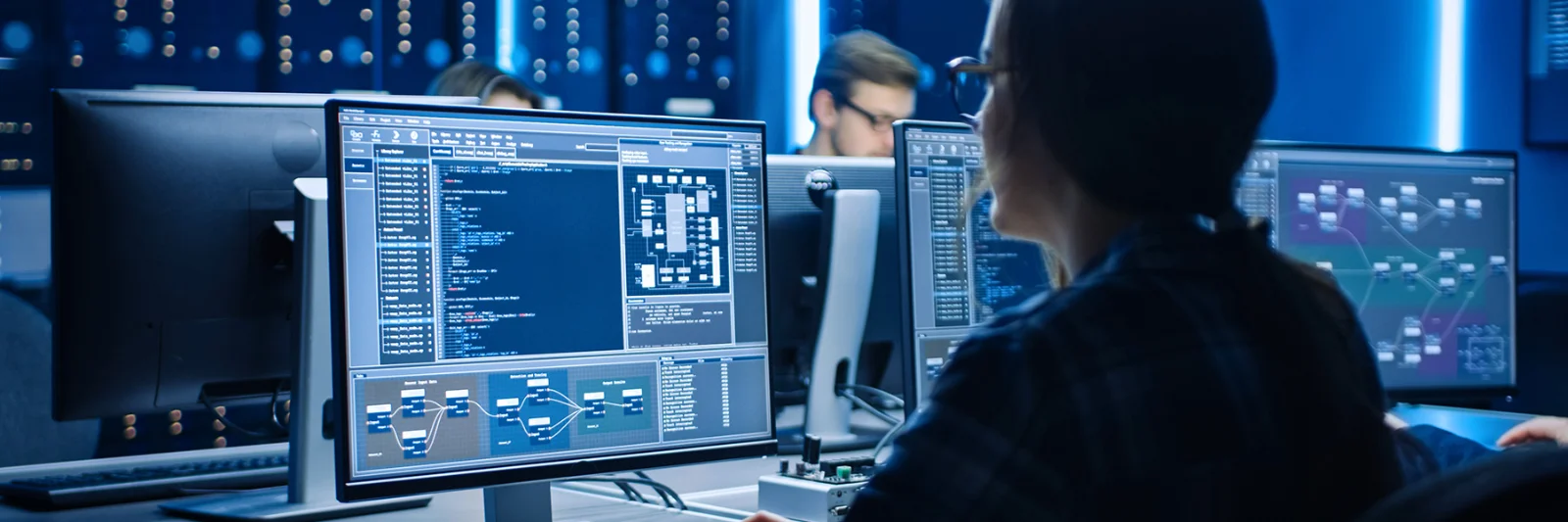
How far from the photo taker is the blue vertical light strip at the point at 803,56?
438 centimetres

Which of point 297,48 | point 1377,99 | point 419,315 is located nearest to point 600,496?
point 419,315

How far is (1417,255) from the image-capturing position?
1.89m

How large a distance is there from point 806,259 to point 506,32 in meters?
2.27

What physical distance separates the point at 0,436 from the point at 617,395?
1395 mm

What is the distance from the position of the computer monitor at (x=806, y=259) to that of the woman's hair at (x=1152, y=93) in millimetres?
957

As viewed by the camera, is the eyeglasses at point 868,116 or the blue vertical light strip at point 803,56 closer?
the eyeglasses at point 868,116

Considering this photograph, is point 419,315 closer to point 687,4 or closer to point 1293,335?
point 1293,335

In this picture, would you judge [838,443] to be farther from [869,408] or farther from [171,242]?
[171,242]

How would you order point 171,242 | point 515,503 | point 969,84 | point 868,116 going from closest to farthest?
point 969,84 < point 515,503 < point 171,242 < point 868,116

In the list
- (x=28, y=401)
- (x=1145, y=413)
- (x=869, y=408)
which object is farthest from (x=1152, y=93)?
(x=28, y=401)

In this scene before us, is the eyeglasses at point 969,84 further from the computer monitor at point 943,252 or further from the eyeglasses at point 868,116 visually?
the eyeglasses at point 868,116

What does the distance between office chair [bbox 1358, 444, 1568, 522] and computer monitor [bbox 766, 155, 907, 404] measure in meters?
1.28

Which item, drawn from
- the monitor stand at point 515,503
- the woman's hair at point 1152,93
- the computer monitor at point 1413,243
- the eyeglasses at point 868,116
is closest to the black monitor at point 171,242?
the monitor stand at point 515,503

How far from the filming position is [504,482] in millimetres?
1210
